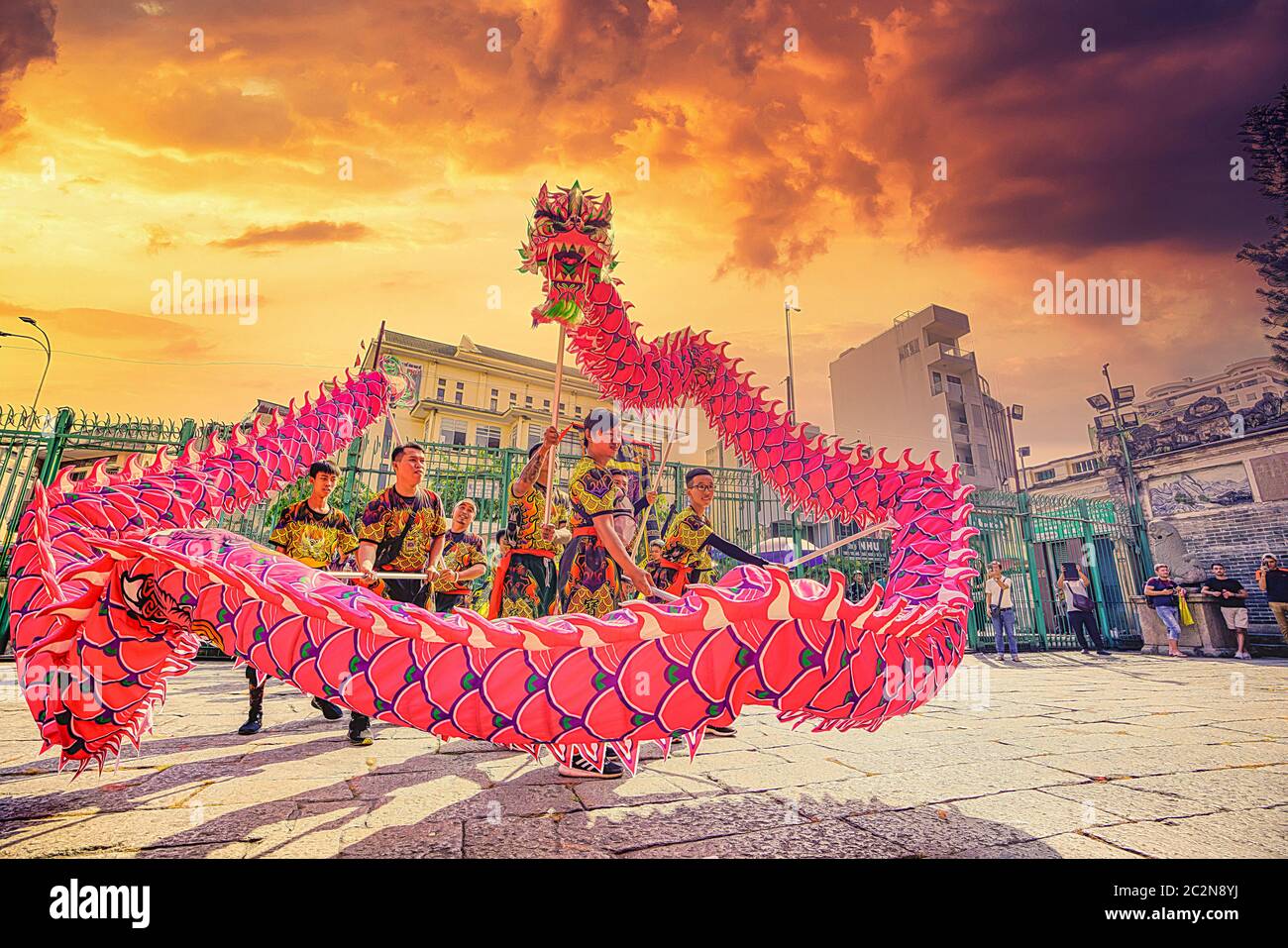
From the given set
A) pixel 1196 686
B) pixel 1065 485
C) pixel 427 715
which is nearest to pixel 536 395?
pixel 1065 485

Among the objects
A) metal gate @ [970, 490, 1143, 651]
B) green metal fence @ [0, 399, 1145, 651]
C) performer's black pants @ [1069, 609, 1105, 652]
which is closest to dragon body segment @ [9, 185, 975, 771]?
green metal fence @ [0, 399, 1145, 651]

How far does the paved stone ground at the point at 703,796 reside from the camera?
1789mm

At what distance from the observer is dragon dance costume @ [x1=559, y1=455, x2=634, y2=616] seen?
3111 millimetres

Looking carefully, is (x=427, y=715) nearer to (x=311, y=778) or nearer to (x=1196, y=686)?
(x=311, y=778)

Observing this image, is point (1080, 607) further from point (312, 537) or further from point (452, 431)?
point (452, 431)

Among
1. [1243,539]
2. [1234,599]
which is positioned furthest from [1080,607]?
[1243,539]

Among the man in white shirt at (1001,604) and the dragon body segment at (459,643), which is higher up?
the dragon body segment at (459,643)

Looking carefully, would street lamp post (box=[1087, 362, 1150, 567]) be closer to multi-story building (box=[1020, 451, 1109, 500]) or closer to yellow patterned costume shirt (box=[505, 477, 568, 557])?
multi-story building (box=[1020, 451, 1109, 500])

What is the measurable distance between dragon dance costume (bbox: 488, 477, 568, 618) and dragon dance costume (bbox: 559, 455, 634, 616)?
34 centimetres

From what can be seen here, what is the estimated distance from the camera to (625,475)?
10.6 feet

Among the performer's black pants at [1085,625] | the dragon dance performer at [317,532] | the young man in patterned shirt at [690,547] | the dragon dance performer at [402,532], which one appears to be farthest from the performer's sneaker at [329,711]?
the performer's black pants at [1085,625]

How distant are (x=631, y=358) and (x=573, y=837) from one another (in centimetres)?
220

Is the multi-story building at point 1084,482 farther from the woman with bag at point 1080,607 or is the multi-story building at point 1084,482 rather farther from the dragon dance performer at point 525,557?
the dragon dance performer at point 525,557

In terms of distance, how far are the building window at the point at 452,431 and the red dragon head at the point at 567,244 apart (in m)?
29.0
